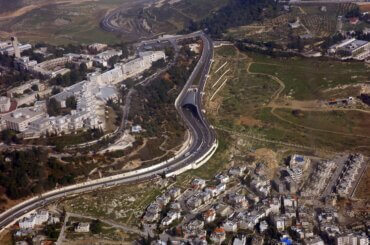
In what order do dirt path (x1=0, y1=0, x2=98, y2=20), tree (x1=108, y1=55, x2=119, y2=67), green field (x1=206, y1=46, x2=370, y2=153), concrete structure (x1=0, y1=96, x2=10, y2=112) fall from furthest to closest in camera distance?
1. dirt path (x1=0, y1=0, x2=98, y2=20)
2. tree (x1=108, y1=55, x2=119, y2=67)
3. concrete structure (x1=0, y1=96, x2=10, y2=112)
4. green field (x1=206, y1=46, x2=370, y2=153)

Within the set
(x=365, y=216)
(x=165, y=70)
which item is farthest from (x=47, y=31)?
(x=365, y=216)

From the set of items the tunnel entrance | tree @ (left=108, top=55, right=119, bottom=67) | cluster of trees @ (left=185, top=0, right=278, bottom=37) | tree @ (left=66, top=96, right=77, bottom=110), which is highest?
tree @ (left=66, top=96, right=77, bottom=110)

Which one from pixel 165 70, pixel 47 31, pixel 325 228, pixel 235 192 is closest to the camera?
pixel 325 228

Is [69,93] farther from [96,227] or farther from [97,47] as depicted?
[96,227]

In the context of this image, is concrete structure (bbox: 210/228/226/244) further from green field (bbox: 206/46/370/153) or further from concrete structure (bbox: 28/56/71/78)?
concrete structure (bbox: 28/56/71/78)

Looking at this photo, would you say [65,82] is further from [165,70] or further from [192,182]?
[192,182]

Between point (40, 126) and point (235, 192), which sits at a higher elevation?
point (40, 126)

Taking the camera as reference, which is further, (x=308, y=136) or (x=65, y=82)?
(x=65, y=82)

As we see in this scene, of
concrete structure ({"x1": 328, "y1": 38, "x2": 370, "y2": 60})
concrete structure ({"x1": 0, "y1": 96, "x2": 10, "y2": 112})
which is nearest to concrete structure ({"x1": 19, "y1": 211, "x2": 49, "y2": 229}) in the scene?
concrete structure ({"x1": 0, "y1": 96, "x2": 10, "y2": 112})
